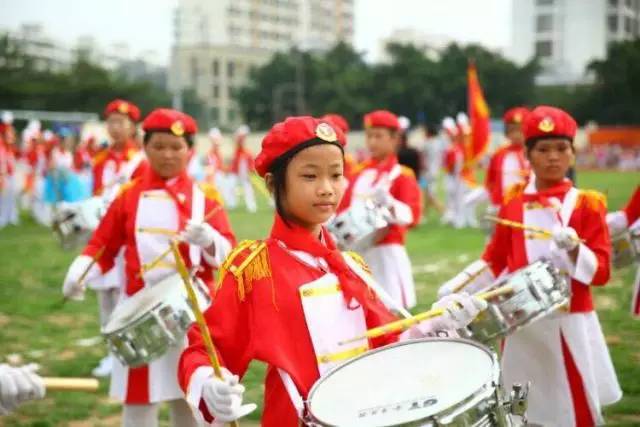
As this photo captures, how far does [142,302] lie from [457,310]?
6.86 feet

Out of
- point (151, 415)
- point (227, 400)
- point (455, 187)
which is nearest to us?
point (227, 400)

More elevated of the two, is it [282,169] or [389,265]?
[282,169]

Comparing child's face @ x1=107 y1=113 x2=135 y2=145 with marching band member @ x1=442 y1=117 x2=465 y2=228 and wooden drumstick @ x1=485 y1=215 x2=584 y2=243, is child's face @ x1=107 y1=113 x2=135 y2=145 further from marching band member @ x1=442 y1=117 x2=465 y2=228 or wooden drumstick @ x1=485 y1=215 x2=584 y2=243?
marching band member @ x1=442 y1=117 x2=465 y2=228

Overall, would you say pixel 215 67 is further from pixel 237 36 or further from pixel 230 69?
pixel 237 36

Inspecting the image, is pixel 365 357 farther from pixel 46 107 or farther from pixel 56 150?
pixel 46 107

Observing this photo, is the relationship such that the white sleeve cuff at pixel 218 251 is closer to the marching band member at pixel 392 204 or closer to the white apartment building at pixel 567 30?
the marching band member at pixel 392 204

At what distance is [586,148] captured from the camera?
158 ft

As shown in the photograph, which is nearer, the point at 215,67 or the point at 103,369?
the point at 103,369

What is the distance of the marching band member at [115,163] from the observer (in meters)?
6.89

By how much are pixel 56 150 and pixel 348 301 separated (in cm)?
1807

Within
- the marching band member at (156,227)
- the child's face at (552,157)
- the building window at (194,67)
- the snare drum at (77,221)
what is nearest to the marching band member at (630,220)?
Answer: the child's face at (552,157)

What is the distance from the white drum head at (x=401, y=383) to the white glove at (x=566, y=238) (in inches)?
69.6

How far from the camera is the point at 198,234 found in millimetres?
4656

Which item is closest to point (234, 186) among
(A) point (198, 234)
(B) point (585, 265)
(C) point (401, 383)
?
(A) point (198, 234)
